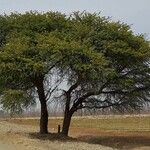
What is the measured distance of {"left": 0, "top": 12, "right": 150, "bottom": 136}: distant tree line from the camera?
36000mm

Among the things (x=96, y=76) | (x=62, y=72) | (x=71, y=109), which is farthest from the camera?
(x=71, y=109)

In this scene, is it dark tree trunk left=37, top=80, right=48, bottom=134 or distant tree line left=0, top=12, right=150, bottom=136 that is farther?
dark tree trunk left=37, top=80, right=48, bottom=134

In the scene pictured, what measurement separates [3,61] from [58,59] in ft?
12.1

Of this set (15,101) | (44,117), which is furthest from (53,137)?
(15,101)

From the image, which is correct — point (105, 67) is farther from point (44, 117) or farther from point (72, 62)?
point (44, 117)

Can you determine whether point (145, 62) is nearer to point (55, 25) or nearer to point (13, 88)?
point (55, 25)

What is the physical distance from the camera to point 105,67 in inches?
1457

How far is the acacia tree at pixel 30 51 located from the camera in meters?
36.1

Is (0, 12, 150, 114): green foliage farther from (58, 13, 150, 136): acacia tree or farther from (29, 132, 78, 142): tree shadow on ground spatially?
(29, 132, 78, 142): tree shadow on ground

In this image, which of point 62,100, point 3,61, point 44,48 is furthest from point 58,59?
point 62,100

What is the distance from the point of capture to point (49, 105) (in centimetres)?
4266

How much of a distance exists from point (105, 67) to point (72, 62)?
2.47 m

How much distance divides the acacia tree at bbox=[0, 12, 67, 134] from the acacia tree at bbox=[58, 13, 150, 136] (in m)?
1.34

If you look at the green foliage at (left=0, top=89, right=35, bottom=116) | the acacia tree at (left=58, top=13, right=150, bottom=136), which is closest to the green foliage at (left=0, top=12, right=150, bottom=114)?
the acacia tree at (left=58, top=13, right=150, bottom=136)
